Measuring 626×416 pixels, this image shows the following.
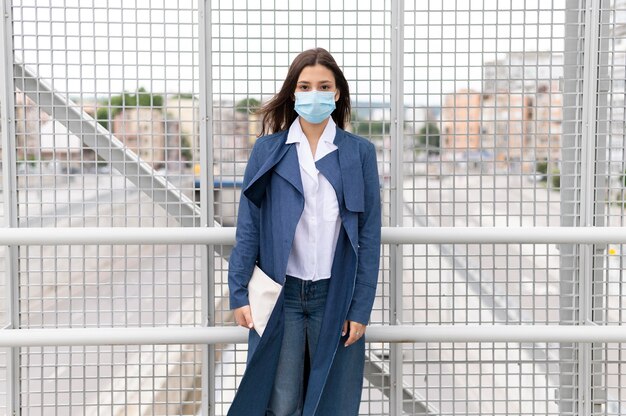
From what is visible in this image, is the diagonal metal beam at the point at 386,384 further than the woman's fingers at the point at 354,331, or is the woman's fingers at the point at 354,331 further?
the diagonal metal beam at the point at 386,384

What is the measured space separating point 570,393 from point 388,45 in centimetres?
166

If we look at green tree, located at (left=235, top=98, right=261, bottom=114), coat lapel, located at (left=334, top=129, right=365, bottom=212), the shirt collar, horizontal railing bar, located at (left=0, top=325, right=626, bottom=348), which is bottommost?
horizontal railing bar, located at (left=0, top=325, right=626, bottom=348)

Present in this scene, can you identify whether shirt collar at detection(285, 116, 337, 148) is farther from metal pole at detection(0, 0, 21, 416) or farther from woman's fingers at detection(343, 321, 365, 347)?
metal pole at detection(0, 0, 21, 416)

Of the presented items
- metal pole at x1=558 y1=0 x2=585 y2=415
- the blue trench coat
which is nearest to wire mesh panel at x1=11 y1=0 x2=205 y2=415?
the blue trench coat

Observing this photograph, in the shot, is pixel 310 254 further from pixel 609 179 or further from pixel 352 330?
pixel 609 179

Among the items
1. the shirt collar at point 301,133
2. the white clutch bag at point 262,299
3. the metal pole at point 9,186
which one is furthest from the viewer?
the metal pole at point 9,186

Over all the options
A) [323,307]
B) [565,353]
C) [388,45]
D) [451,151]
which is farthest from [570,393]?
[388,45]

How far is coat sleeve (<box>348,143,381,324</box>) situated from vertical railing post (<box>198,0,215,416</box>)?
69 cm

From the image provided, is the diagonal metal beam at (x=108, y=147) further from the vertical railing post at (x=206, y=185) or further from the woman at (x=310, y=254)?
the woman at (x=310, y=254)

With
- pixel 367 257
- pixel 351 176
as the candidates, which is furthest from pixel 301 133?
pixel 367 257

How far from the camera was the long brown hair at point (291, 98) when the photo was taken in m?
2.19

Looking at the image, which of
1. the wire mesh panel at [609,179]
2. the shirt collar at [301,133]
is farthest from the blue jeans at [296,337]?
the wire mesh panel at [609,179]

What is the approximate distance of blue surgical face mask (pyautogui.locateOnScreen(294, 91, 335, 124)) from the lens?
2160mm

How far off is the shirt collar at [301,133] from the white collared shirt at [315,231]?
0.12 meters
